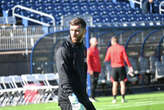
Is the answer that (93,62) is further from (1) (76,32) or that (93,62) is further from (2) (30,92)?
(1) (76,32)

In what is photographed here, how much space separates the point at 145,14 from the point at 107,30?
12587 millimetres

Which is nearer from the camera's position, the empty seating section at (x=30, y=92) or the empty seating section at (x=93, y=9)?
the empty seating section at (x=30, y=92)

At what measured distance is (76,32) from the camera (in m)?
5.38

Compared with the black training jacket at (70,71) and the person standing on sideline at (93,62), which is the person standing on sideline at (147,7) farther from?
the black training jacket at (70,71)

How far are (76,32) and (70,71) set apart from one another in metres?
0.45

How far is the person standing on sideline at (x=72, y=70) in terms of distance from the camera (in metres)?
5.37

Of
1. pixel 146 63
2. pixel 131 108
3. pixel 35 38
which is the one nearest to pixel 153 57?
pixel 146 63

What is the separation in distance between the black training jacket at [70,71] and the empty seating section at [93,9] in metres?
23.8

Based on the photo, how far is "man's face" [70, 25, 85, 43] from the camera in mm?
5355

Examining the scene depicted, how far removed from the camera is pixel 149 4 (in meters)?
34.2

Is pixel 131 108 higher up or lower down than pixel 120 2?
lower down

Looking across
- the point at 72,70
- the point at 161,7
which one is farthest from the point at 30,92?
the point at 161,7

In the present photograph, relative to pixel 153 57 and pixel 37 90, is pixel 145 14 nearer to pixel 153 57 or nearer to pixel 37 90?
pixel 153 57

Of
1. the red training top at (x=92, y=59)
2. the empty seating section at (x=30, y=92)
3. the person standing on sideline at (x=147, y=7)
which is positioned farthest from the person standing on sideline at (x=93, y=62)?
the person standing on sideline at (x=147, y=7)
